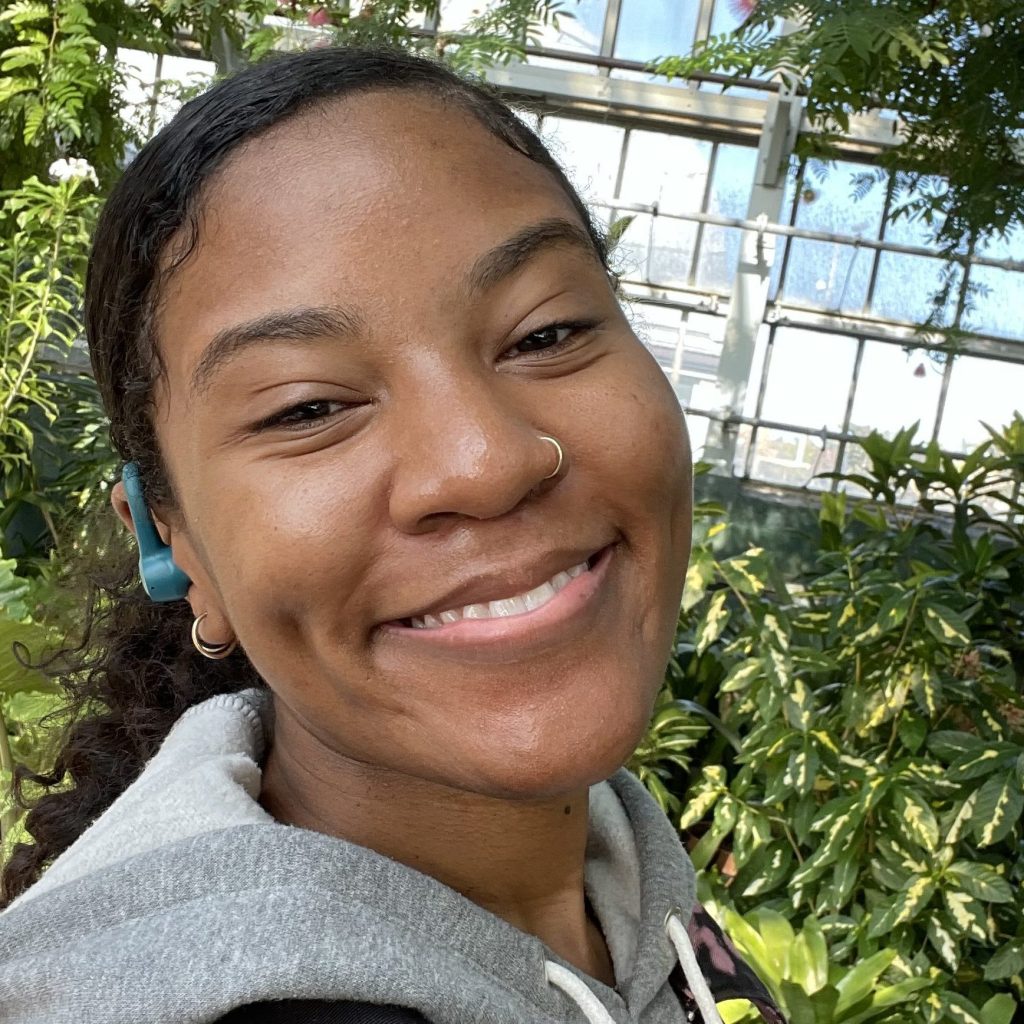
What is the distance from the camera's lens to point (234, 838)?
0.66 m

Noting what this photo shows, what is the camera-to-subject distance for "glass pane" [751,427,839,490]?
183 inches

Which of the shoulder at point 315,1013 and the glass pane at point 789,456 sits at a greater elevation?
the shoulder at point 315,1013

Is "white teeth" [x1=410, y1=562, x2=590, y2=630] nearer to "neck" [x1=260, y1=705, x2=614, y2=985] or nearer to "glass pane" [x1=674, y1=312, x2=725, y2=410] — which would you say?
"neck" [x1=260, y1=705, x2=614, y2=985]

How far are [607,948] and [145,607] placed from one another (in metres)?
0.56

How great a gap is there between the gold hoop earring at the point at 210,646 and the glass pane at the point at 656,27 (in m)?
4.13

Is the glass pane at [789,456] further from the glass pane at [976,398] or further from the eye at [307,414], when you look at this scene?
the eye at [307,414]

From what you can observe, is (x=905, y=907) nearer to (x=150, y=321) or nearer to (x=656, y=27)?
(x=150, y=321)

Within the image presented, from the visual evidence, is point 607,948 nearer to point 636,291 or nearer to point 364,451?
point 364,451

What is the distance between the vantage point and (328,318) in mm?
709

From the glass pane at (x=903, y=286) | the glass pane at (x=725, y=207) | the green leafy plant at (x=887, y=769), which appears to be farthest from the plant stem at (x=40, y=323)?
the glass pane at (x=903, y=286)

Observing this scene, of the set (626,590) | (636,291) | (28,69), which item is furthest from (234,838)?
(636,291)

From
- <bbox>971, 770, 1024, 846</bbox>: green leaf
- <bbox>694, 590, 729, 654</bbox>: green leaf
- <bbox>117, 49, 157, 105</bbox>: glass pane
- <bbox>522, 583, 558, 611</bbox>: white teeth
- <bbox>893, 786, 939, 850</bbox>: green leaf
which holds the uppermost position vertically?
<bbox>117, 49, 157, 105</bbox>: glass pane

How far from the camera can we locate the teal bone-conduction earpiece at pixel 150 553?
0.89m

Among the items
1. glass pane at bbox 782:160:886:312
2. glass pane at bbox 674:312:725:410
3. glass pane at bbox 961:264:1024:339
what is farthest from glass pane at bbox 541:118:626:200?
glass pane at bbox 961:264:1024:339
